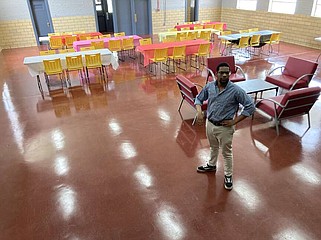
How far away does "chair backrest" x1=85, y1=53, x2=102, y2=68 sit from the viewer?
263 inches

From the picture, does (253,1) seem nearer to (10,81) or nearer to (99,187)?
(10,81)

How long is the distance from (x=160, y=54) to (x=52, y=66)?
2778 mm

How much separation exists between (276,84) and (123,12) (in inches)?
368

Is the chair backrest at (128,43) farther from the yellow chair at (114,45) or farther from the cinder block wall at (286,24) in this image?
the cinder block wall at (286,24)

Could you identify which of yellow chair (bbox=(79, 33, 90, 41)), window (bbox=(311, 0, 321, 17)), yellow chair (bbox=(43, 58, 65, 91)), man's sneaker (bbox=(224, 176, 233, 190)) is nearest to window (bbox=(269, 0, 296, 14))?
window (bbox=(311, 0, 321, 17))

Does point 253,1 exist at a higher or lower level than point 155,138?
higher

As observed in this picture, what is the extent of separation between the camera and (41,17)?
38.2ft

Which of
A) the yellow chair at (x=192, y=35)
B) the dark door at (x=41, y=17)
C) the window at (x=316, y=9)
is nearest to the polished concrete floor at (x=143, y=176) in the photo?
the yellow chair at (x=192, y=35)

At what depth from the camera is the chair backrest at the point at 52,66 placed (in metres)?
6.26

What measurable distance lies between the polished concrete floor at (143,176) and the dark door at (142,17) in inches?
334

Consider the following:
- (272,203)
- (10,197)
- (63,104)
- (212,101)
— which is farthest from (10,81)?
(272,203)

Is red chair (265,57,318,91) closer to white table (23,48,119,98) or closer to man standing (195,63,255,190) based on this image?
man standing (195,63,255,190)

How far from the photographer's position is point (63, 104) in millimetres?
5820

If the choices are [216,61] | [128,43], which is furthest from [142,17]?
[216,61]
